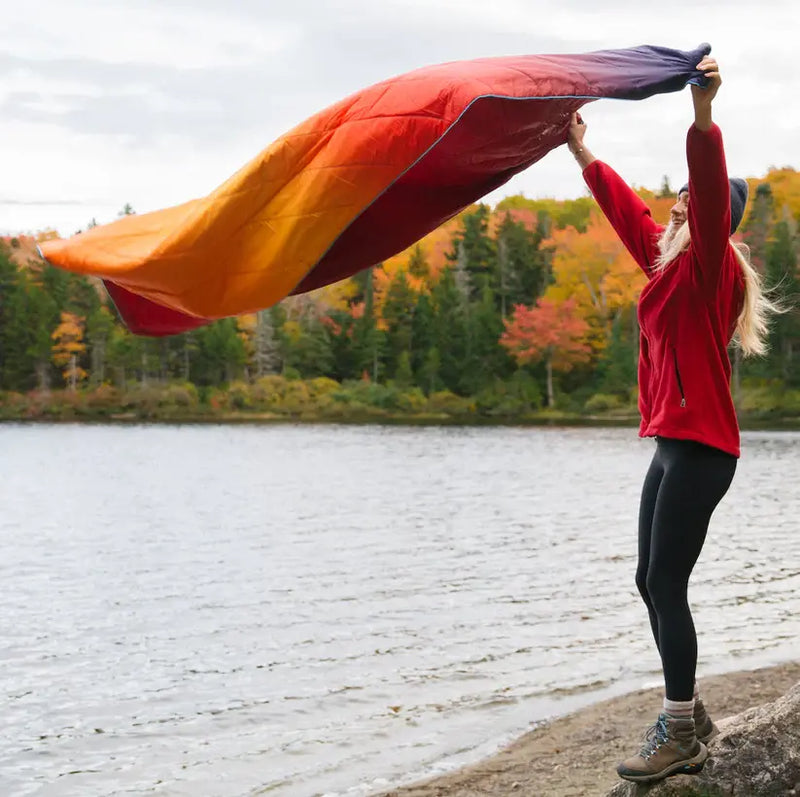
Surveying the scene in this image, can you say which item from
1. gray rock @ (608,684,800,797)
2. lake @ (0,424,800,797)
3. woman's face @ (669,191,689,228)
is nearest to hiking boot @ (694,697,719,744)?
gray rock @ (608,684,800,797)

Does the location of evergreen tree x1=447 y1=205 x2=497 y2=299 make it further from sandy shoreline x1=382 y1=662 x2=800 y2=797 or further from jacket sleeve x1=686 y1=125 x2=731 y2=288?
jacket sleeve x1=686 y1=125 x2=731 y2=288

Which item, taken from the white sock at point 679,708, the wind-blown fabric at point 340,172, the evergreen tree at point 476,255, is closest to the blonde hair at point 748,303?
the wind-blown fabric at point 340,172

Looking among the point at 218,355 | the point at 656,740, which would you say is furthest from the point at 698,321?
the point at 218,355

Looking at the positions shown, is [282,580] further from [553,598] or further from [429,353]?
[429,353]

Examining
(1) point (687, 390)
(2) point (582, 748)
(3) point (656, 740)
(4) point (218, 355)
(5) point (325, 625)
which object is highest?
(4) point (218, 355)

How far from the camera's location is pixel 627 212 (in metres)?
3.84

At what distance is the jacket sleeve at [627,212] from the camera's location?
3805 mm

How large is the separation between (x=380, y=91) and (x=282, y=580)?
437 inches

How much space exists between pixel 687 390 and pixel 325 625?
27.7ft

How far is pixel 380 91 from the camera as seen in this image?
3.94 metres

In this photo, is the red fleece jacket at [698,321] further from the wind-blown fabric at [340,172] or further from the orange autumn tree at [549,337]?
the orange autumn tree at [549,337]

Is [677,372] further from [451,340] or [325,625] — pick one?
[451,340]

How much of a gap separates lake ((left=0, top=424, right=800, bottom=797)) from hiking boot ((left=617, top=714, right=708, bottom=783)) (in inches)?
120

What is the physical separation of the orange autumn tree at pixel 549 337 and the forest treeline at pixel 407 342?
0.36 ft
